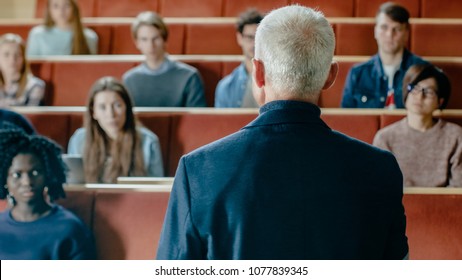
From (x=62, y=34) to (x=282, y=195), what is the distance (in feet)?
2.95

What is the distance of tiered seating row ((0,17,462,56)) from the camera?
1.12 metres

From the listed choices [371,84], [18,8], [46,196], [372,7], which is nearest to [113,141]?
[46,196]

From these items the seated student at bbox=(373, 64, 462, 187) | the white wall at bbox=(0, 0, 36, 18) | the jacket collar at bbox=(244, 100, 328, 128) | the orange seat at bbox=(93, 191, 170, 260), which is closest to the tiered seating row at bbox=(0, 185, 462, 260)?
the orange seat at bbox=(93, 191, 170, 260)

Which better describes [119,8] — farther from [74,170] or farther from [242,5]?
[74,170]

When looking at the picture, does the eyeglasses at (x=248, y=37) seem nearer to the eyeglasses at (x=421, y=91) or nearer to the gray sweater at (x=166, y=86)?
the gray sweater at (x=166, y=86)

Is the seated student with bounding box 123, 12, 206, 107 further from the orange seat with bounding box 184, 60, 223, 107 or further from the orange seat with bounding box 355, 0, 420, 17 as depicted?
the orange seat with bounding box 355, 0, 420, 17

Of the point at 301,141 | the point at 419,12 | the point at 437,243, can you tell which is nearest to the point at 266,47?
the point at 301,141

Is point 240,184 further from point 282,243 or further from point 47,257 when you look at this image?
point 47,257

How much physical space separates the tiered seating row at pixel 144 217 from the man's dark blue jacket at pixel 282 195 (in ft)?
0.85

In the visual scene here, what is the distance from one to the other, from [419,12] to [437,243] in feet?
2.29

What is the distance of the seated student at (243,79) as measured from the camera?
3.23 feet

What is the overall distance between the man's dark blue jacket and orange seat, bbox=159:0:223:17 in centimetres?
93

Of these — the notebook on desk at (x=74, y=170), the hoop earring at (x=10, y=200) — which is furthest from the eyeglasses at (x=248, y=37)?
the hoop earring at (x=10, y=200)

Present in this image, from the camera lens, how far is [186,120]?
2.89ft
